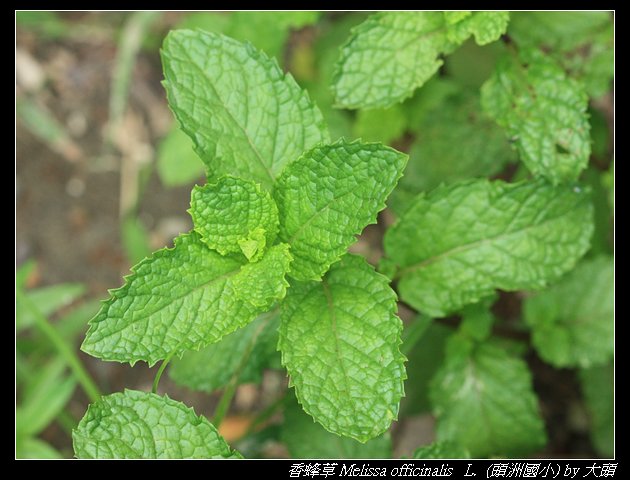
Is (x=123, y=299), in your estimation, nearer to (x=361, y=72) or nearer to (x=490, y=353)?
(x=361, y=72)

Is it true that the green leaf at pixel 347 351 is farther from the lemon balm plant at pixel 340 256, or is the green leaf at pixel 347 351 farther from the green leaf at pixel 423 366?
the green leaf at pixel 423 366

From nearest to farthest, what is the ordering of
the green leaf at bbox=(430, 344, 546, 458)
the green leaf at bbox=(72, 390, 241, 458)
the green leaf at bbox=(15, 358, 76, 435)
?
the green leaf at bbox=(72, 390, 241, 458)
the green leaf at bbox=(430, 344, 546, 458)
the green leaf at bbox=(15, 358, 76, 435)

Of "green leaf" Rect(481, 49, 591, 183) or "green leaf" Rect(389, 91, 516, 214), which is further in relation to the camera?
"green leaf" Rect(389, 91, 516, 214)

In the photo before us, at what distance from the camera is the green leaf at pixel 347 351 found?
1421mm

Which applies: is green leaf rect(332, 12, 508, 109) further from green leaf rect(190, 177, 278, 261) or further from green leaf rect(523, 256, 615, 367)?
green leaf rect(523, 256, 615, 367)

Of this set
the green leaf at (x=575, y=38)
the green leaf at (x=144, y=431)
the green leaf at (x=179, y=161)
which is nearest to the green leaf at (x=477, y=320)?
the green leaf at (x=575, y=38)

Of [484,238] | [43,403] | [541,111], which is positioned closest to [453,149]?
[541,111]

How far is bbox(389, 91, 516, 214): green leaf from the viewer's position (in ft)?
6.89

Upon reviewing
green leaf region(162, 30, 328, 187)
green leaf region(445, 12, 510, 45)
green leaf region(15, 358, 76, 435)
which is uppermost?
green leaf region(162, 30, 328, 187)

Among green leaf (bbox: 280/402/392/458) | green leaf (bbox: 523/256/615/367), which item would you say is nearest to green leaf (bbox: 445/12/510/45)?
green leaf (bbox: 523/256/615/367)

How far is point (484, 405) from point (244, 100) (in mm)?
1082

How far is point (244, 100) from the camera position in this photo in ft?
5.28

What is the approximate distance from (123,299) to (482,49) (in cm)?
169

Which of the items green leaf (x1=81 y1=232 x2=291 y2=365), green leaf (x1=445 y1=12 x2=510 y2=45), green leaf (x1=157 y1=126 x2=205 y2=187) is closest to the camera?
green leaf (x1=81 y1=232 x2=291 y2=365)
